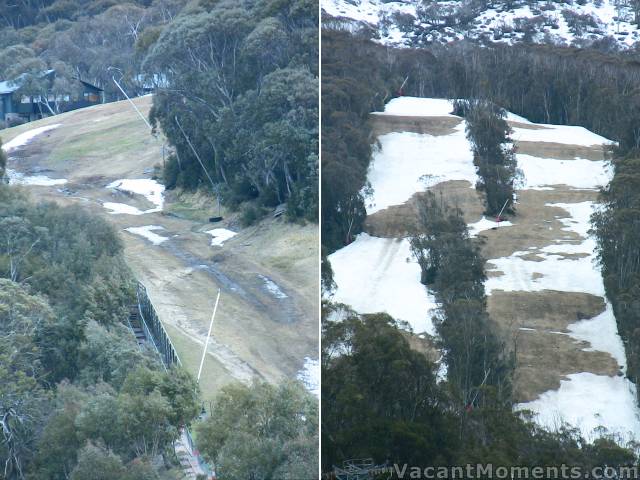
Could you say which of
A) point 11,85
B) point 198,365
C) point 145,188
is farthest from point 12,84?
point 198,365

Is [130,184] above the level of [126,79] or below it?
below

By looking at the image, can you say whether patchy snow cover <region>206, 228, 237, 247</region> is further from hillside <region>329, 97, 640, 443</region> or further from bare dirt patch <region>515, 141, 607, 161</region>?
bare dirt patch <region>515, 141, 607, 161</region>

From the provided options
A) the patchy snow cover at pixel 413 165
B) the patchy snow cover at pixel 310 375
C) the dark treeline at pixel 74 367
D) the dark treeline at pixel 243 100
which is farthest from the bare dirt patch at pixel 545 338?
the dark treeline at pixel 243 100

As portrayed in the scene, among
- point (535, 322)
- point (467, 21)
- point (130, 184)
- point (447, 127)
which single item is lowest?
point (130, 184)

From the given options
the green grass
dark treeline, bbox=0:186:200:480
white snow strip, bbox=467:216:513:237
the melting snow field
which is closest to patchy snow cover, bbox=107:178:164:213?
the melting snow field

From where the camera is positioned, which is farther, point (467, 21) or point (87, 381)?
point (87, 381)

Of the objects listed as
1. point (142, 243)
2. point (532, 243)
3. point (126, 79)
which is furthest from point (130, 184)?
point (532, 243)

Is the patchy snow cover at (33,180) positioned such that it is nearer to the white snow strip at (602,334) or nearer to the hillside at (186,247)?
the hillside at (186,247)

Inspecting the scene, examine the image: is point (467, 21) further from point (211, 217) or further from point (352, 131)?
point (211, 217)
